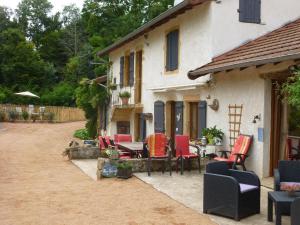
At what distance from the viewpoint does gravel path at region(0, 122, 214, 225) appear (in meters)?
6.54

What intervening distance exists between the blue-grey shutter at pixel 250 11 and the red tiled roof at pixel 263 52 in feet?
1.80

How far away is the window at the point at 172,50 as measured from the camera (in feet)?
44.7

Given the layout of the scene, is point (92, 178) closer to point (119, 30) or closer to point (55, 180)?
point (55, 180)

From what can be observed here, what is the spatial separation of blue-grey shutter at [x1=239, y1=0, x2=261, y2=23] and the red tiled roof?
55 cm

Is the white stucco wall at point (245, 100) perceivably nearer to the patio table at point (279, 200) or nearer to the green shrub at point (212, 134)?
the green shrub at point (212, 134)

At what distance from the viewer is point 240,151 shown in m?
9.93

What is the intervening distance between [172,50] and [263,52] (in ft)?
15.4

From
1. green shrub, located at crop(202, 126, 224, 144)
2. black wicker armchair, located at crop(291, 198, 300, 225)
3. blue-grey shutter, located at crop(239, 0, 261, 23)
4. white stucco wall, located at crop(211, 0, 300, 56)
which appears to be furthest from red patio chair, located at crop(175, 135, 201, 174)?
black wicker armchair, located at crop(291, 198, 300, 225)

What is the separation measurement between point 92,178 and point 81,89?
13.8 meters

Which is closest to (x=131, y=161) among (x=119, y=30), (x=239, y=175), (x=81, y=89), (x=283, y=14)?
(x=239, y=175)

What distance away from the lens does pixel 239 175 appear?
7117mm

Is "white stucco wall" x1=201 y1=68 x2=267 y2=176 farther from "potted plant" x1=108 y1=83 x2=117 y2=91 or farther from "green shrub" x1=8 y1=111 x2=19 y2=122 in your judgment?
"green shrub" x1=8 y1=111 x2=19 y2=122

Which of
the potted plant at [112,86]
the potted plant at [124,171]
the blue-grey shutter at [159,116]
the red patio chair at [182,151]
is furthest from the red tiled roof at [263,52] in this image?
the potted plant at [112,86]

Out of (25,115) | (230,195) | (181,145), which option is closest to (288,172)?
(230,195)
